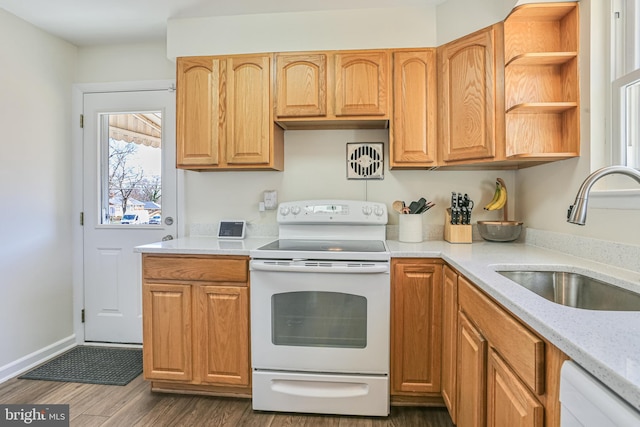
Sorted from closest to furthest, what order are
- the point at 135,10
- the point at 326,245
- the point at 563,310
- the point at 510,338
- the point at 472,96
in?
the point at 563,310 → the point at 510,338 → the point at 472,96 → the point at 326,245 → the point at 135,10

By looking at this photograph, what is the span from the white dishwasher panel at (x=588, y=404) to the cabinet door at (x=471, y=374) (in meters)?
0.55

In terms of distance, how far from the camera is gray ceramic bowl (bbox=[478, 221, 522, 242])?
2.13 meters

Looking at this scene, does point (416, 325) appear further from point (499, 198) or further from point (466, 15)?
point (466, 15)

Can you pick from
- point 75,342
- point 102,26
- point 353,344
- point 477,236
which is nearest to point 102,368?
point 75,342

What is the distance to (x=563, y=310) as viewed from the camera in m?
0.85

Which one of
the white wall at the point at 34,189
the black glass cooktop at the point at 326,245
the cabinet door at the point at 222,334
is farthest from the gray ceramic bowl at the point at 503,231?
the white wall at the point at 34,189

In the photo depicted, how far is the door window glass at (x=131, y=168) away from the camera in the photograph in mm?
2721

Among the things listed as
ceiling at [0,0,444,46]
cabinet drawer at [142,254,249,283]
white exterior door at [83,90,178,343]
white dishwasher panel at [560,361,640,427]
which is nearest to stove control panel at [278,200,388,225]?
cabinet drawer at [142,254,249,283]

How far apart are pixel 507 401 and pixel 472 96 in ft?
5.13

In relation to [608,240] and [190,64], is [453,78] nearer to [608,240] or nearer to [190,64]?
[608,240]

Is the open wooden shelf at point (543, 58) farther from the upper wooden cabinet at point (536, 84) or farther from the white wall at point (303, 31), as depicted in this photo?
the white wall at point (303, 31)

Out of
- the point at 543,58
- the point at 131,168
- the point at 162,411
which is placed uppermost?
the point at 543,58

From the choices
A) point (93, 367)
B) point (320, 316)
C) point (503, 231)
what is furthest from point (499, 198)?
point (93, 367)

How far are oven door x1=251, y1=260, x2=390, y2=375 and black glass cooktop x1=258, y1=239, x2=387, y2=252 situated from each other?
0.12 meters
